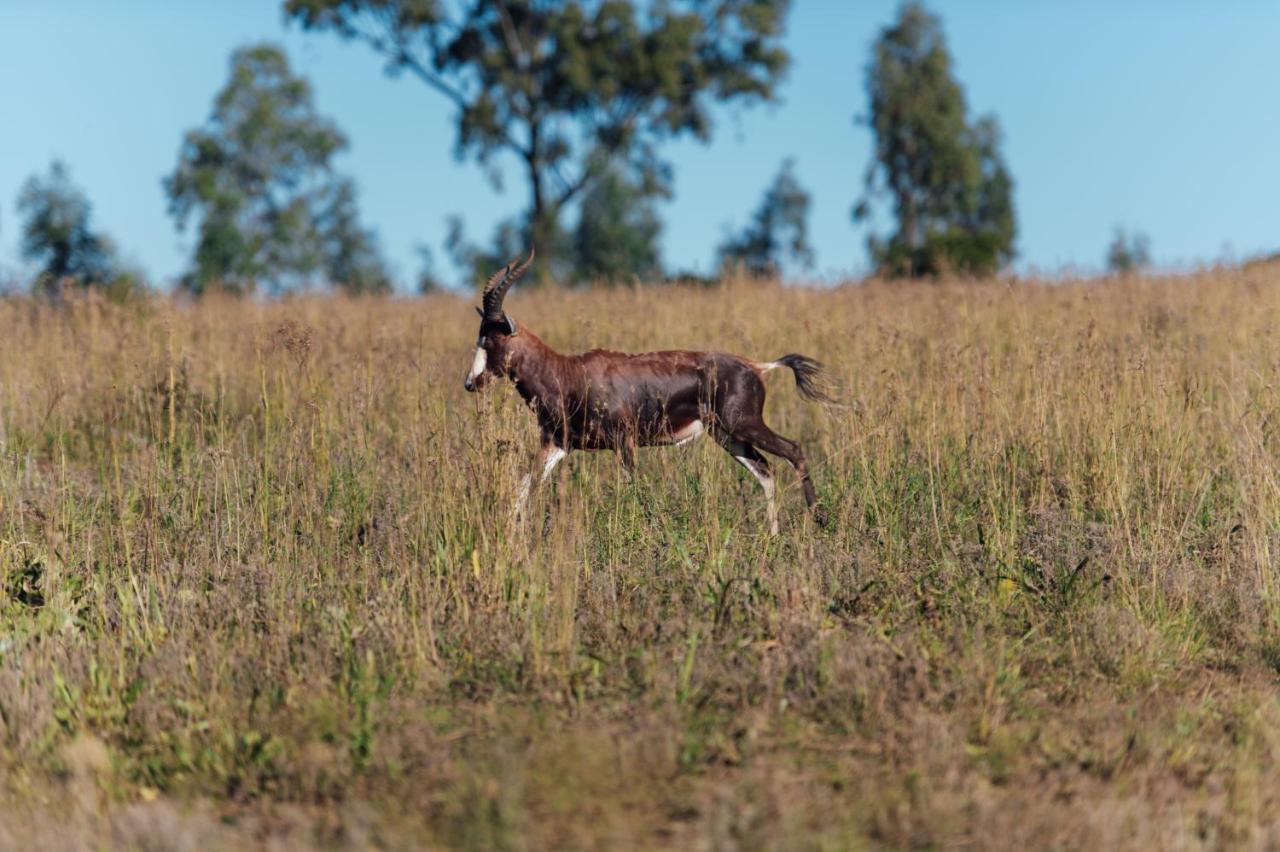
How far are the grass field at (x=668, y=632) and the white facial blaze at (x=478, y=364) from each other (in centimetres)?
29

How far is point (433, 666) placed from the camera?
505 cm

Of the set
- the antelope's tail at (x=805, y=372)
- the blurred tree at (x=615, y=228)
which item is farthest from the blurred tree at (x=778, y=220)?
the antelope's tail at (x=805, y=372)

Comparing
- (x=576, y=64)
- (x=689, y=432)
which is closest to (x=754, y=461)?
(x=689, y=432)

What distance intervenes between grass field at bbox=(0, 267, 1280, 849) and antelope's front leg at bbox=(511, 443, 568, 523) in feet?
0.28

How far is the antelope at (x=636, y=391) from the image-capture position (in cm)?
810

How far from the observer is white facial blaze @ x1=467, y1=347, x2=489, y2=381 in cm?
841

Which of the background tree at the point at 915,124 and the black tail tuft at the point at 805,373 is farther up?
the background tree at the point at 915,124

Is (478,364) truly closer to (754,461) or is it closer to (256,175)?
(754,461)

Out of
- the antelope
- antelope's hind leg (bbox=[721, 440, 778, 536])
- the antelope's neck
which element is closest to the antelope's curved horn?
the antelope

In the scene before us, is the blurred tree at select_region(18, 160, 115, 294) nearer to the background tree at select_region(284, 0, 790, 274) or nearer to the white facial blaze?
the background tree at select_region(284, 0, 790, 274)

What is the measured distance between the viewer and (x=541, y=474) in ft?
23.7

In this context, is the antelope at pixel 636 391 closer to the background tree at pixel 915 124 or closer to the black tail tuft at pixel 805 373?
the black tail tuft at pixel 805 373

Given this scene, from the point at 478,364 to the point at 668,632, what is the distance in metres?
3.57

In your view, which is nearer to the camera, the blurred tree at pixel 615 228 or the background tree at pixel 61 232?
the background tree at pixel 61 232
